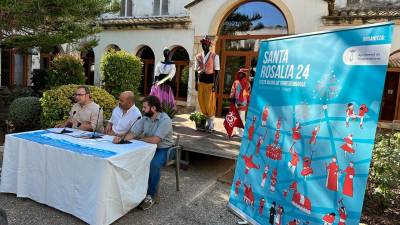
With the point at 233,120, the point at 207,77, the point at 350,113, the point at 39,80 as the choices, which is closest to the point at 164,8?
the point at 39,80

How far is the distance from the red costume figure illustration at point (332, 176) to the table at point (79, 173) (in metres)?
1.99

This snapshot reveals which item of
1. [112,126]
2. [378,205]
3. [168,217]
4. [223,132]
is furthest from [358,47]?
[223,132]

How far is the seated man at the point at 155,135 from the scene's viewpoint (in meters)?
4.24

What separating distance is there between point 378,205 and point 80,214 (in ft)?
11.5

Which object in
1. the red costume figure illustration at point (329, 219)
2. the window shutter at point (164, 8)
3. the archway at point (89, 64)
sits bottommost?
the red costume figure illustration at point (329, 219)

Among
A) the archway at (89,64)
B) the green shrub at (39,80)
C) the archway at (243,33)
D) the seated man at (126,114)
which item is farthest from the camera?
the archway at (89,64)

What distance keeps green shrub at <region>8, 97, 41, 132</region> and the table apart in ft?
10.8

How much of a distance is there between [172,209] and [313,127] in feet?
6.88

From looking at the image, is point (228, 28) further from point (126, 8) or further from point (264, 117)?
point (264, 117)

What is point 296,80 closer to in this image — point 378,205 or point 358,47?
point 358,47

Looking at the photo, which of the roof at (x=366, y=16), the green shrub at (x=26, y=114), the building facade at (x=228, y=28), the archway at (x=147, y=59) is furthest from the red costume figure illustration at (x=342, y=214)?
the archway at (x=147, y=59)

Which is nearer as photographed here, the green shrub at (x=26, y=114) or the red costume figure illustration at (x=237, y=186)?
the red costume figure illustration at (x=237, y=186)

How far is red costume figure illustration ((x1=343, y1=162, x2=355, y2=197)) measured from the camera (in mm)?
2662

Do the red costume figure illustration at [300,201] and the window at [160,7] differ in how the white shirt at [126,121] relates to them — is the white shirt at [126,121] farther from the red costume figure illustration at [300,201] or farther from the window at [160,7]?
the window at [160,7]
